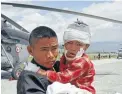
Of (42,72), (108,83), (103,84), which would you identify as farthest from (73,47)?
(108,83)

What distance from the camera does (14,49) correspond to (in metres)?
13.3

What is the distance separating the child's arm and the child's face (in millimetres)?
54

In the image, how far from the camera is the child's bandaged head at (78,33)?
1780 millimetres

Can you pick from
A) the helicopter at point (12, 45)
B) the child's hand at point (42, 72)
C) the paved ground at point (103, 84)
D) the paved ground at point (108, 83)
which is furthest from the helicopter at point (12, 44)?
the child's hand at point (42, 72)

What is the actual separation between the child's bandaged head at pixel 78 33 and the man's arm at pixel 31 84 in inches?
14.5

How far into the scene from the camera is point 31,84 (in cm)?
143

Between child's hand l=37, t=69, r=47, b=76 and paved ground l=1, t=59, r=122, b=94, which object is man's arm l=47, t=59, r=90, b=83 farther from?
paved ground l=1, t=59, r=122, b=94

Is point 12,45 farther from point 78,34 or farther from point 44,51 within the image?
point 44,51

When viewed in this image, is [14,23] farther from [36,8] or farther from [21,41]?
[36,8]

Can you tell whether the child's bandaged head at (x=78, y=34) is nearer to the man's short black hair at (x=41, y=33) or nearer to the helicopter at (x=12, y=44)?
the man's short black hair at (x=41, y=33)

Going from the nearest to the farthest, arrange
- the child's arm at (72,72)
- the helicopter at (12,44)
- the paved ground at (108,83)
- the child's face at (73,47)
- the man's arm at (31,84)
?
1. the man's arm at (31,84)
2. the child's arm at (72,72)
3. the child's face at (73,47)
4. the paved ground at (108,83)
5. the helicopter at (12,44)

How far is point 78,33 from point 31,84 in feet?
1.61

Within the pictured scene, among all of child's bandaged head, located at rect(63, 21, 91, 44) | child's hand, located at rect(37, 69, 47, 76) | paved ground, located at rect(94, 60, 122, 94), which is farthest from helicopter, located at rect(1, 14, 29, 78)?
child's hand, located at rect(37, 69, 47, 76)

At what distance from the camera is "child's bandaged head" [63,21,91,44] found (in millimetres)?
1780
